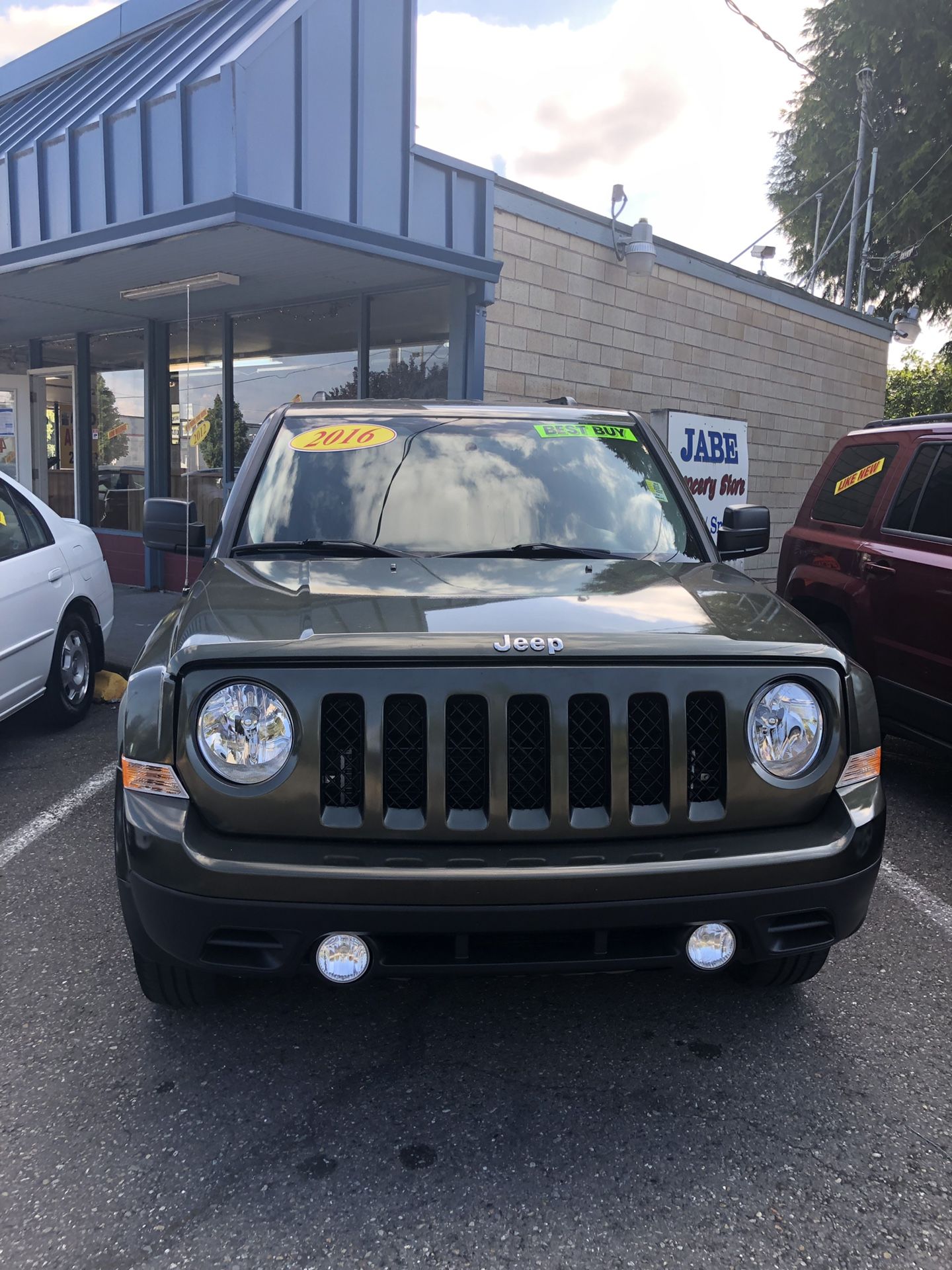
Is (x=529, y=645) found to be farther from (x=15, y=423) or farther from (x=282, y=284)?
(x=15, y=423)

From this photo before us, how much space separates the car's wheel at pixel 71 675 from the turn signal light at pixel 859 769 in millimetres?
4804

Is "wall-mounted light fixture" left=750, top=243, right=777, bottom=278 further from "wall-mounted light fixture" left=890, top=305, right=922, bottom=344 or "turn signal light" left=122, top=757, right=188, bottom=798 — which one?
"turn signal light" left=122, top=757, right=188, bottom=798

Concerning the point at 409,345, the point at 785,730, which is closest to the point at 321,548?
the point at 785,730

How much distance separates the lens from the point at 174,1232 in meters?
2.12

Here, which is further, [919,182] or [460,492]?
[919,182]

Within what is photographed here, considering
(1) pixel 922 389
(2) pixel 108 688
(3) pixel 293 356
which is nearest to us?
(2) pixel 108 688

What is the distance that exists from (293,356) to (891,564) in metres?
7.23

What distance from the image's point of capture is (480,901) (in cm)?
222

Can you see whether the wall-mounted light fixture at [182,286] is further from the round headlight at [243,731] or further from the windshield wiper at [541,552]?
the round headlight at [243,731]

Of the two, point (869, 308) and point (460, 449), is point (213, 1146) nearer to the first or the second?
point (460, 449)

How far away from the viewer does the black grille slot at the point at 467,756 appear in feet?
7.65

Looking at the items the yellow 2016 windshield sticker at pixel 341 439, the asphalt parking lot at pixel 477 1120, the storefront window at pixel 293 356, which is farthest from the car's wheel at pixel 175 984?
the storefront window at pixel 293 356

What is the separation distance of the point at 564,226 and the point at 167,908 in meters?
9.09

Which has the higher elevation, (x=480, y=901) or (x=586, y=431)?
(x=586, y=431)
